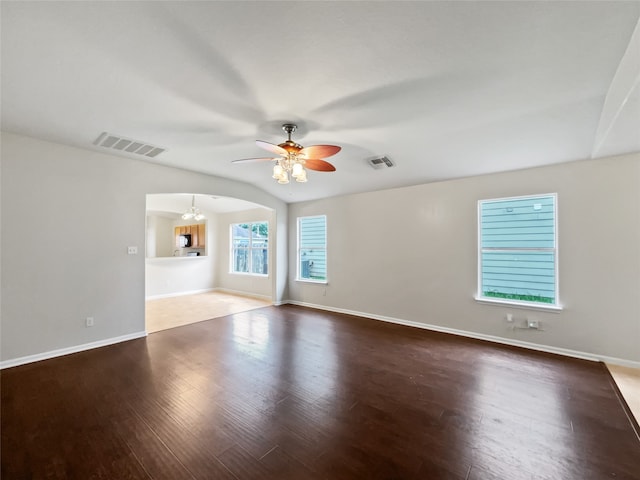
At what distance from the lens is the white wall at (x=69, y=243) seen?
3215mm

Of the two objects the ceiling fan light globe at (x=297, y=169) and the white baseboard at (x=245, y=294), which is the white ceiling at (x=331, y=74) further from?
the white baseboard at (x=245, y=294)

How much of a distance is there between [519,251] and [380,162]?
8.10 feet

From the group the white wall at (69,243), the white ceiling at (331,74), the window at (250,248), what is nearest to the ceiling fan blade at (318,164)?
the white ceiling at (331,74)

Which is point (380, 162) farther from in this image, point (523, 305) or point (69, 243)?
point (69, 243)

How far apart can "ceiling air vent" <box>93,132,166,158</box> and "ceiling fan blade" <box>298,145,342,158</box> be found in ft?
7.74

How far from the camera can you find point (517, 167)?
3.82m

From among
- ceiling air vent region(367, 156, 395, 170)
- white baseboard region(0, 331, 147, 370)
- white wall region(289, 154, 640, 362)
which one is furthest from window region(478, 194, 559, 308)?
white baseboard region(0, 331, 147, 370)

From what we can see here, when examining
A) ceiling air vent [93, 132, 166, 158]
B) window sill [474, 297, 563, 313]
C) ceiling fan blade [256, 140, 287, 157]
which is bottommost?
window sill [474, 297, 563, 313]

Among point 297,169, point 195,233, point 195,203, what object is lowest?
point 195,233

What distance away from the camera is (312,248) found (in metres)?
6.45

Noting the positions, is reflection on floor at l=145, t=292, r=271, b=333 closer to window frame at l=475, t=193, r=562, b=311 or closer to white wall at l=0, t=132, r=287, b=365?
white wall at l=0, t=132, r=287, b=365

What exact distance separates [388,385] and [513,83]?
10.0 feet

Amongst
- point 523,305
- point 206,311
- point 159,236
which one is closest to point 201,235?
point 159,236

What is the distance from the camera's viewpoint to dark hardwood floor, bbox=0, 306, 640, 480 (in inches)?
68.1
